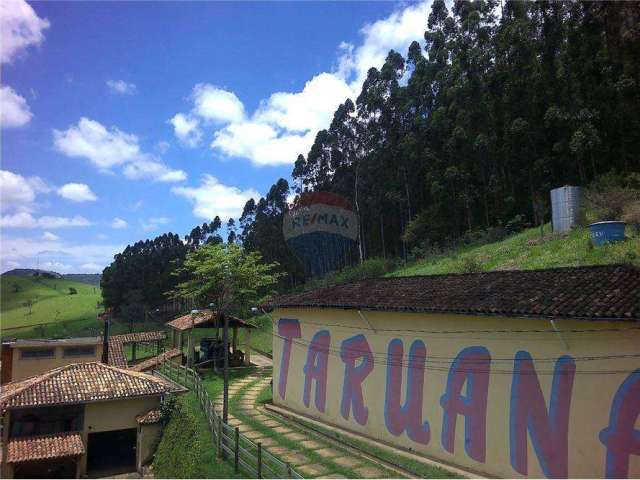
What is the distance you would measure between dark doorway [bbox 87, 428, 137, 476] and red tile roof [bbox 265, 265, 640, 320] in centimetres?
1084

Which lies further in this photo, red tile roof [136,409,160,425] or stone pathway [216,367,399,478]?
red tile roof [136,409,160,425]

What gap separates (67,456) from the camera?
→ 18047 mm

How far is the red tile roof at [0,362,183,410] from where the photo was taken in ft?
60.4

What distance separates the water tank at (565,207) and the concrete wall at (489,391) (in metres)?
17.0

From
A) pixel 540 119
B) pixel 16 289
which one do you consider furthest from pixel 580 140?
pixel 16 289

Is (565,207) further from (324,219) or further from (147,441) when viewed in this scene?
(147,441)

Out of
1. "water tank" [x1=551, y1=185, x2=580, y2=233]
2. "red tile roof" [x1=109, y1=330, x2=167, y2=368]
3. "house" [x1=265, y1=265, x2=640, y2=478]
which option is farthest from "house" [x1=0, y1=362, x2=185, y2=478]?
"water tank" [x1=551, y1=185, x2=580, y2=233]

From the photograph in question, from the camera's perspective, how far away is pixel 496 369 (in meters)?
11.0

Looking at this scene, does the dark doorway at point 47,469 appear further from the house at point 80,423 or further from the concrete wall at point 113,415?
the concrete wall at point 113,415

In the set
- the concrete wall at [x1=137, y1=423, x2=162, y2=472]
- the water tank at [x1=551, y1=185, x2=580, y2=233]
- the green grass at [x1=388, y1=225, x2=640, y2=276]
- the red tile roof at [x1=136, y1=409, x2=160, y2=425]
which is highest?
the water tank at [x1=551, y1=185, x2=580, y2=233]

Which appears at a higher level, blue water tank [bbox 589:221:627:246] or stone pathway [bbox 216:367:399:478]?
blue water tank [bbox 589:221:627:246]

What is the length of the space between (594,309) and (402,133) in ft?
123

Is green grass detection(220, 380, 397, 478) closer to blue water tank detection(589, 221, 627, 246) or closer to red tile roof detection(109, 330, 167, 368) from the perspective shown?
red tile roof detection(109, 330, 167, 368)

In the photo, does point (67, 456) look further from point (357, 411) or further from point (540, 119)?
point (540, 119)
